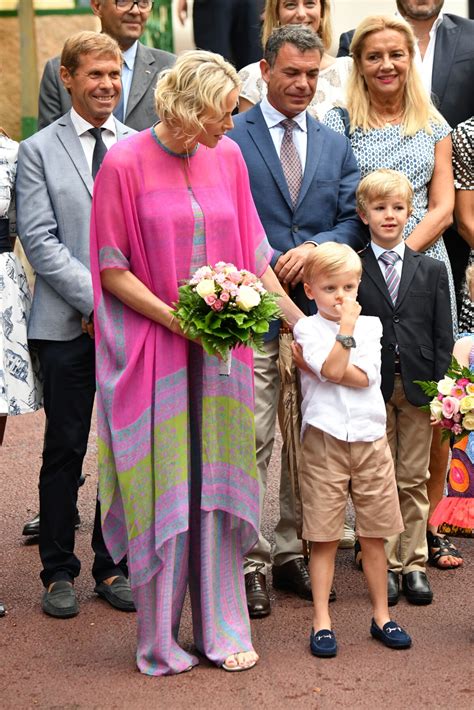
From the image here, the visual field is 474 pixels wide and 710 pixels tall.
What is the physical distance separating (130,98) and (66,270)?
56.2 inches

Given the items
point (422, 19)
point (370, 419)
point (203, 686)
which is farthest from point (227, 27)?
point (203, 686)

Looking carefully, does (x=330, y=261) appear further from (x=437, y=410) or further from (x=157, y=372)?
(x=157, y=372)

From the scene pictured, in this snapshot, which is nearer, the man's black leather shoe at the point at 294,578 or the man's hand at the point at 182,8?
the man's black leather shoe at the point at 294,578

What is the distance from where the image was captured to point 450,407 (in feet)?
17.9

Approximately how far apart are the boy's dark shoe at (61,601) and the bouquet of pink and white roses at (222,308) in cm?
165

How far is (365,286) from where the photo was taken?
20.0 feet

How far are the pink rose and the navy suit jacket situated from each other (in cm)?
92

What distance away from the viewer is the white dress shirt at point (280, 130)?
6238mm

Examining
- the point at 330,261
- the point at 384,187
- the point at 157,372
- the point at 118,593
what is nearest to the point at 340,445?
the point at 330,261

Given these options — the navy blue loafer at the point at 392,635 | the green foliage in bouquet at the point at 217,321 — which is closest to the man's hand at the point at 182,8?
the green foliage in bouquet at the point at 217,321

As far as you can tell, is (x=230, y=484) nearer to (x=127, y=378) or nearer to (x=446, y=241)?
(x=127, y=378)

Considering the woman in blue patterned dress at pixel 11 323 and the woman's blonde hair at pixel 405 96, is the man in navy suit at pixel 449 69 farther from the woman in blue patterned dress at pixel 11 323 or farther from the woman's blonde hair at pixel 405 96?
the woman in blue patterned dress at pixel 11 323

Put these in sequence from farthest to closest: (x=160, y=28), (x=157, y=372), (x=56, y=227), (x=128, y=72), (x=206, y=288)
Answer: (x=160, y=28) < (x=128, y=72) < (x=56, y=227) < (x=157, y=372) < (x=206, y=288)

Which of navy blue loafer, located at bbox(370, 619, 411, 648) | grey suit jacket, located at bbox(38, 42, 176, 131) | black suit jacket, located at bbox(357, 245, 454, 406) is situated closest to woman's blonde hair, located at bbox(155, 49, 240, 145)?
black suit jacket, located at bbox(357, 245, 454, 406)
